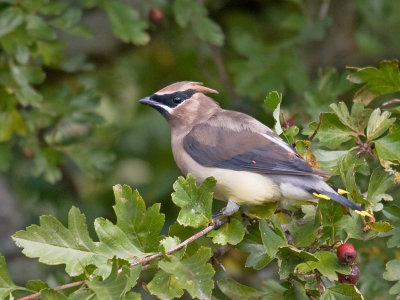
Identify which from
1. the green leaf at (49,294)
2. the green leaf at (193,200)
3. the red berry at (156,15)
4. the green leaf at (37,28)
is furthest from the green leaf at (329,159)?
the red berry at (156,15)

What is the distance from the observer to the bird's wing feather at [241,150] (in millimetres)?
3471

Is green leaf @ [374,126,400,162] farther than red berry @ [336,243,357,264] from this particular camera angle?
Yes

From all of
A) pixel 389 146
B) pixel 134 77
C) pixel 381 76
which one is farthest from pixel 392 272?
pixel 134 77

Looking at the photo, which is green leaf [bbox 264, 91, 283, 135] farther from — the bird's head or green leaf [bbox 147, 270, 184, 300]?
green leaf [bbox 147, 270, 184, 300]

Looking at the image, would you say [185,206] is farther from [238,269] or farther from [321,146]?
[238,269]

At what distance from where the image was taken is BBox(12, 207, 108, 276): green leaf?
2934 mm

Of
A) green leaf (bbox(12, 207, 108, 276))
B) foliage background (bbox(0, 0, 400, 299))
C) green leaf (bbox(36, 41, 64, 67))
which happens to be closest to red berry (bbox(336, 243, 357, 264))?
green leaf (bbox(12, 207, 108, 276))

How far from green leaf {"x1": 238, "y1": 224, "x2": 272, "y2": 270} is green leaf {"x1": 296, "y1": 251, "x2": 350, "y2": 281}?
0.18 meters

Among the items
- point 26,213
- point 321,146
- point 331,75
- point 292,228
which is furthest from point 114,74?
point 292,228

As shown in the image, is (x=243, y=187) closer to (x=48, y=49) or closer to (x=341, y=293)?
(x=341, y=293)

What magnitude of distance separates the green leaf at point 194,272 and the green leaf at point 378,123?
2.96ft

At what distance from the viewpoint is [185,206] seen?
300cm

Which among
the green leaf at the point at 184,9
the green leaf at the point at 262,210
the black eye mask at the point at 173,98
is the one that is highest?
the green leaf at the point at 184,9

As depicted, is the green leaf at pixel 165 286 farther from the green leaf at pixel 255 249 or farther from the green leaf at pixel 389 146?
the green leaf at pixel 389 146
